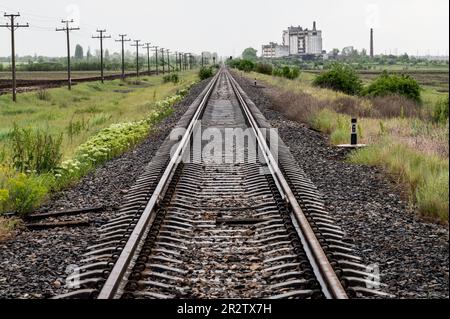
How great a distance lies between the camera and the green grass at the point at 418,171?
7.62 metres

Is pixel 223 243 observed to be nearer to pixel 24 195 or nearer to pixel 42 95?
pixel 24 195

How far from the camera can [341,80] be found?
38.2 m

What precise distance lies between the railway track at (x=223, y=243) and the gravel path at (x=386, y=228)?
8.8 inches

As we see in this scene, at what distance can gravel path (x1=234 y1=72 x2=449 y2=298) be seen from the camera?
18.5 ft

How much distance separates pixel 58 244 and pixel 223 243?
178 centimetres

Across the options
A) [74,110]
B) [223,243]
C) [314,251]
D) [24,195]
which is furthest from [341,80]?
[314,251]

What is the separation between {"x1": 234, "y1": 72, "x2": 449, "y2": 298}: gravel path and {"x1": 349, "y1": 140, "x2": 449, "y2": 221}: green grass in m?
0.20

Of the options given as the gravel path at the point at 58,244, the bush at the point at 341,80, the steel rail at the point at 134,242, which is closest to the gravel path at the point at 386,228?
the steel rail at the point at 134,242

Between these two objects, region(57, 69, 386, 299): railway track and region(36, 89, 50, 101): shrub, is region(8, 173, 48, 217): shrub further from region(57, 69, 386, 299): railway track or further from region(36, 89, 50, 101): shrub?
region(36, 89, 50, 101): shrub

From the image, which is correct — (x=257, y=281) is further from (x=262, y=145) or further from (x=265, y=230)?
(x=262, y=145)

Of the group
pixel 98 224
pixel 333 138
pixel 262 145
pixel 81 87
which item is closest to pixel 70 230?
pixel 98 224

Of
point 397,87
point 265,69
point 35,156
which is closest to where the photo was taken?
point 35,156

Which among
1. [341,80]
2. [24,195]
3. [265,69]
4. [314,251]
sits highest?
[265,69]
